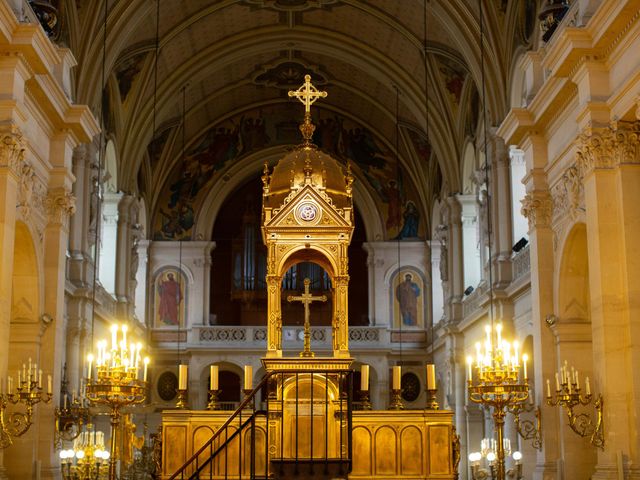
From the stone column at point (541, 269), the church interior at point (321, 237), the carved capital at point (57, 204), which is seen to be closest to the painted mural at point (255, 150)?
the church interior at point (321, 237)

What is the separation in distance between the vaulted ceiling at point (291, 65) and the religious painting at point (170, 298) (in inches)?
106

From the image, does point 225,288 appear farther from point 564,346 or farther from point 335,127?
point 564,346

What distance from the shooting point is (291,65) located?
96.4 ft

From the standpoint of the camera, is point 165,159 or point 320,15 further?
point 165,159

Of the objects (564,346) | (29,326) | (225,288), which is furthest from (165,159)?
(564,346)

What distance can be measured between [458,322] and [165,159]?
34.8 feet

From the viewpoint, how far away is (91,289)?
2233cm

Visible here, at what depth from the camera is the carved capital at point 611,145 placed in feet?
42.7

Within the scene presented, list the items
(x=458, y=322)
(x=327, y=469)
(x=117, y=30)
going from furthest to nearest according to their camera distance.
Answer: (x=458, y=322), (x=117, y=30), (x=327, y=469)

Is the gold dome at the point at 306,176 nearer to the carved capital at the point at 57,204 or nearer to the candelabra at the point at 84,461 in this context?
the carved capital at the point at 57,204

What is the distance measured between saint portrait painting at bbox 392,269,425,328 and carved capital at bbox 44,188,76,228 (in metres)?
17.2

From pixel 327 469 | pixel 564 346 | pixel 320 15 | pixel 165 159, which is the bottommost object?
pixel 327 469

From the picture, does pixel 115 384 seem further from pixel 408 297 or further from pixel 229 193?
pixel 229 193

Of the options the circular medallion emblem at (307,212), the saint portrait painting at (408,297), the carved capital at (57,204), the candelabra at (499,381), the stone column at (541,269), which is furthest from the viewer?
the saint portrait painting at (408,297)
